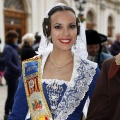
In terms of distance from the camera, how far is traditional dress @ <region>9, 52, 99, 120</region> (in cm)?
166

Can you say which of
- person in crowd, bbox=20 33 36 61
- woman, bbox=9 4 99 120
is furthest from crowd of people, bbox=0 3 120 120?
person in crowd, bbox=20 33 36 61

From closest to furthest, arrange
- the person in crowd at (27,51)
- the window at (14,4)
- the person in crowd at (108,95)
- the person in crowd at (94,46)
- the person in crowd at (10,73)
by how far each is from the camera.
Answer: the person in crowd at (108,95) → the person in crowd at (94,46) → the person in crowd at (10,73) → the person in crowd at (27,51) → the window at (14,4)

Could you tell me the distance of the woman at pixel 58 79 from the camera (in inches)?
65.4

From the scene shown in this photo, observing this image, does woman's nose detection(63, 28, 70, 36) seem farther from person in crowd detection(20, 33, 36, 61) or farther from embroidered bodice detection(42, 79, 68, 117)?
person in crowd detection(20, 33, 36, 61)

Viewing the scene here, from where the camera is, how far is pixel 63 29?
1.66m

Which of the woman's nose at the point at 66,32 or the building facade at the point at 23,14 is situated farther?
the building facade at the point at 23,14

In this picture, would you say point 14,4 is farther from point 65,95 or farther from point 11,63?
point 65,95

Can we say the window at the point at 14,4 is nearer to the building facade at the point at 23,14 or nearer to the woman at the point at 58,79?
the building facade at the point at 23,14

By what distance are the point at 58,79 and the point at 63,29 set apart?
33 cm

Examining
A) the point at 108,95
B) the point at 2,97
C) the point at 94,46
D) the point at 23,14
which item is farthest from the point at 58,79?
the point at 23,14

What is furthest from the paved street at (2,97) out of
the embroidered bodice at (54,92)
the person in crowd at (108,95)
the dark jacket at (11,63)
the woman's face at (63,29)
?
the person in crowd at (108,95)

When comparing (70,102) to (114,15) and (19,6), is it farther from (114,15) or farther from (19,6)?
(114,15)

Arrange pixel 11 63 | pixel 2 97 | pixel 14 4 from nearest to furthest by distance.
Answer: pixel 11 63 < pixel 2 97 < pixel 14 4

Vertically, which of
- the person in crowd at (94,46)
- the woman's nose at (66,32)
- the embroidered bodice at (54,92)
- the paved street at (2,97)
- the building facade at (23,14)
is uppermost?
the building facade at (23,14)
